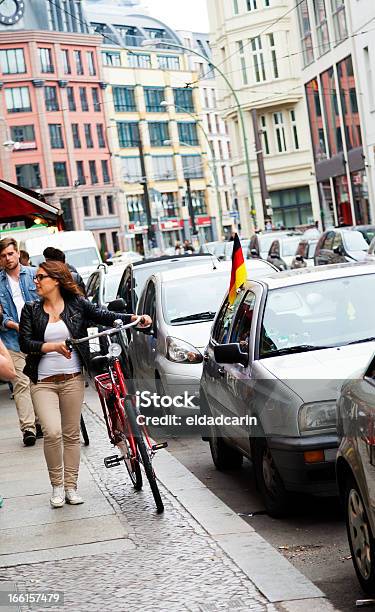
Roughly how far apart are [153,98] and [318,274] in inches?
4640

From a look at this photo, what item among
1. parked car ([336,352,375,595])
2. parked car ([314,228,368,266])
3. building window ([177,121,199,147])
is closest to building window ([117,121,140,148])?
building window ([177,121,199,147])

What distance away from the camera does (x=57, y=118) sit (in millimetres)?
Answer: 110438

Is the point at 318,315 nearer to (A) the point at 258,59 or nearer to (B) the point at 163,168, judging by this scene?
(A) the point at 258,59

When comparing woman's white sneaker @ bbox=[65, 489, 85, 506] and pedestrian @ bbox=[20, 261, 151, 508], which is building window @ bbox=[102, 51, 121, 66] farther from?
woman's white sneaker @ bbox=[65, 489, 85, 506]

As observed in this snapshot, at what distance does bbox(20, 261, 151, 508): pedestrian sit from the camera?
352 inches

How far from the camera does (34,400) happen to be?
29.6 feet

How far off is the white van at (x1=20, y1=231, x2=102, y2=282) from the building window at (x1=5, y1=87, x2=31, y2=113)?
77.2m

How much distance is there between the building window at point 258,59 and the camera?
Result: 75.8 meters

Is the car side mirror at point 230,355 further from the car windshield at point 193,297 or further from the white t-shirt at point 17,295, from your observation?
the car windshield at point 193,297

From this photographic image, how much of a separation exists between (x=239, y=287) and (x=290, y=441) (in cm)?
259

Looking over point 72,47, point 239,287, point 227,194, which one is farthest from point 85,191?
point 239,287

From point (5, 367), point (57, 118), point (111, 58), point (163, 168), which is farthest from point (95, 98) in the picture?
point (5, 367)

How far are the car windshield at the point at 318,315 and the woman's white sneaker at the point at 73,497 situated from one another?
1.65 m

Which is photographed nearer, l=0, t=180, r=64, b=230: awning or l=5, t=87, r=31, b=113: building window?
l=0, t=180, r=64, b=230: awning
